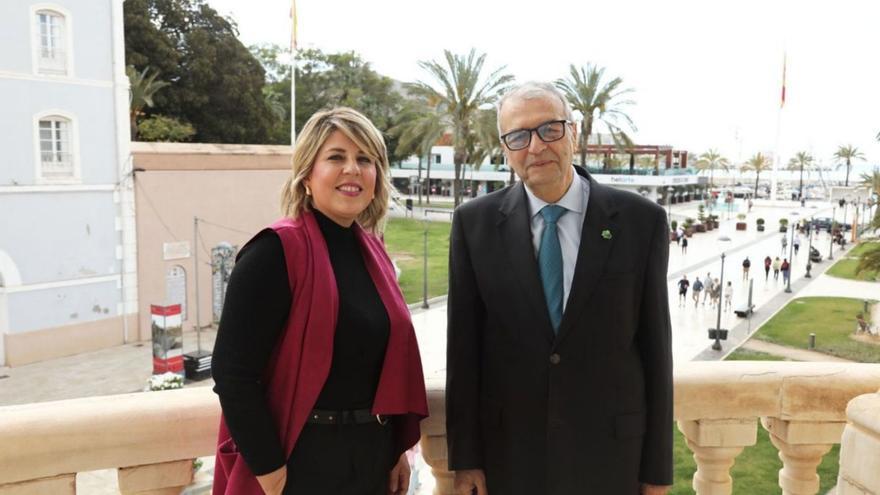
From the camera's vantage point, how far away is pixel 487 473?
2.47 m

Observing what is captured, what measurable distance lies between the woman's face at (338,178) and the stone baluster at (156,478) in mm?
1003

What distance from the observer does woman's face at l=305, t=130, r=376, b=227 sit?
229cm

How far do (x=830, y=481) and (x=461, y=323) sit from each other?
972 cm

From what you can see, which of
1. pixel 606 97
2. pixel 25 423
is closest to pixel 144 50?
pixel 606 97

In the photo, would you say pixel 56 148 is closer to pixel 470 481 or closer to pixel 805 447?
pixel 470 481

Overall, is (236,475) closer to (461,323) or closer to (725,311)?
(461,323)

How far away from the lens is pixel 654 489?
2.43m

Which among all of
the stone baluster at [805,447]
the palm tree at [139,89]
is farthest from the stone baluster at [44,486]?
the palm tree at [139,89]

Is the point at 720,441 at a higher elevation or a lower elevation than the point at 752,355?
higher

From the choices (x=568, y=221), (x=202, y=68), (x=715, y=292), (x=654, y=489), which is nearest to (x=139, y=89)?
(x=202, y=68)

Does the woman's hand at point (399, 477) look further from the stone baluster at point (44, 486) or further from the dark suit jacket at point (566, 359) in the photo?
the stone baluster at point (44, 486)

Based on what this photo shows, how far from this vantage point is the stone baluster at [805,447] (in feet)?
9.59

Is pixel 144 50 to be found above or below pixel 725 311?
above

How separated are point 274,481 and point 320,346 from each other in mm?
419
